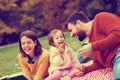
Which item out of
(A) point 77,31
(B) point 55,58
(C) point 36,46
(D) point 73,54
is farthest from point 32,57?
(A) point 77,31

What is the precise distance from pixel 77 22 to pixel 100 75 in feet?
1.77

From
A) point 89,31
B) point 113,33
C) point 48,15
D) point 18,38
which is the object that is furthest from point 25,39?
point 113,33

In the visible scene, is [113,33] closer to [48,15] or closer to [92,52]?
[92,52]

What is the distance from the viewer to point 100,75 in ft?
11.1

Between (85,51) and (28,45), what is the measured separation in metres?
0.56

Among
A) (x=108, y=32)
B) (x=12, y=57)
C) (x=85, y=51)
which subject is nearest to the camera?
(x=108, y=32)

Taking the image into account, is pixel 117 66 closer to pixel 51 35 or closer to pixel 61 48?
pixel 61 48

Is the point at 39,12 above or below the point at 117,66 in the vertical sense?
above

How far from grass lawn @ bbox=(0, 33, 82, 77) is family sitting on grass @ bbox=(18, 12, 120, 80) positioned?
1.6 inches

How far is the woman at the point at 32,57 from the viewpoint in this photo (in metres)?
3.46

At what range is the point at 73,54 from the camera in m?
3.41

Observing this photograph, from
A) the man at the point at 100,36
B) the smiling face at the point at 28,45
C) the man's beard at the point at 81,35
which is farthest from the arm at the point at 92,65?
the smiling face at the point at 28,45

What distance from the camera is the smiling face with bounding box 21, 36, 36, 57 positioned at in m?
3.45

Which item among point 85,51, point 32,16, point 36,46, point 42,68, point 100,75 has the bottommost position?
point 100,75
